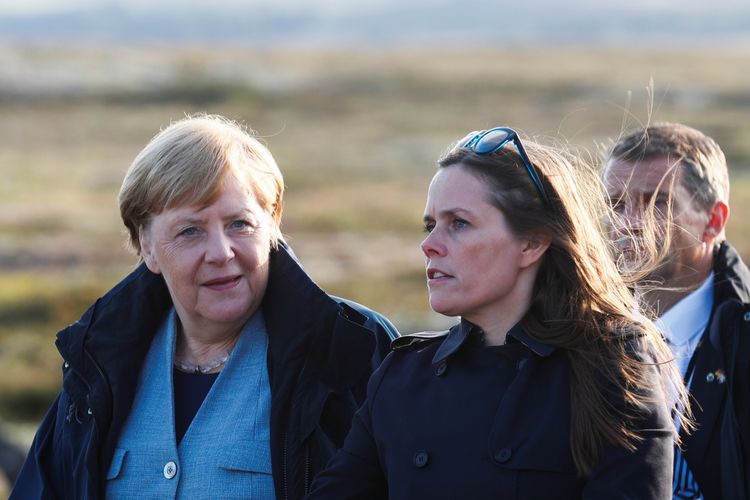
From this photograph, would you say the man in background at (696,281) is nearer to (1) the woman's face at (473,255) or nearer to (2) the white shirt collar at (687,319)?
(2) the white shirt collar at (687,319)

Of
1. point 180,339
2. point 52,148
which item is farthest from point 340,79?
point 180,339

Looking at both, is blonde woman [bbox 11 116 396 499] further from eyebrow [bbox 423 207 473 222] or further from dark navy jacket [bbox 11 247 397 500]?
eyebrow [bbox 423 207 473 222]

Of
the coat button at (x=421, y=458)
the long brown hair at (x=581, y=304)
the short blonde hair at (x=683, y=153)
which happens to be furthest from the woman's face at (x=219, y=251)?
the short blonde hair at (x=683, y=153)

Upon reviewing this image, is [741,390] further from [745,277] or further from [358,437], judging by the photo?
[358,437]

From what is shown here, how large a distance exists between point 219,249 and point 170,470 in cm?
71

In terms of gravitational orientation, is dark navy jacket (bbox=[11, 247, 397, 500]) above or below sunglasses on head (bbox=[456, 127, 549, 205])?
below

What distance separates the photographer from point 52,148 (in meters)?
50.0

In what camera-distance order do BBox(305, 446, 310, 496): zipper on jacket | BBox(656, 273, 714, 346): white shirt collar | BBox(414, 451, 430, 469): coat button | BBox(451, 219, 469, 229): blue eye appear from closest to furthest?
BBox(414, 451, 430, 469): coat button < BBox(451, 219, 469, 229): blue eye < BBox(305, 446, 310, 496): zipper on jacket < BBox(656, 273, 714, 346): white shirt collar

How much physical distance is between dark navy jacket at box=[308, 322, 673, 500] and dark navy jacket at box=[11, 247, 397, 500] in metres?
0.36

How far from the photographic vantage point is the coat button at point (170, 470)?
3377 mm

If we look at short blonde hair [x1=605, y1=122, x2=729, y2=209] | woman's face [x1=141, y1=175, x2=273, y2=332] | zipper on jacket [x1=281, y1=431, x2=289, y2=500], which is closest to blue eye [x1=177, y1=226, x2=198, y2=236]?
woman's face [x1=141, y1=175, x2=273, y2=332]

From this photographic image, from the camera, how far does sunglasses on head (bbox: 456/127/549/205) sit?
287cm

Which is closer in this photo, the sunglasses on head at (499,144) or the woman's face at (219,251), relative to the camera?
the sunglasses on head at (499,144)

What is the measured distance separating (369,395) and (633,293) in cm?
107
